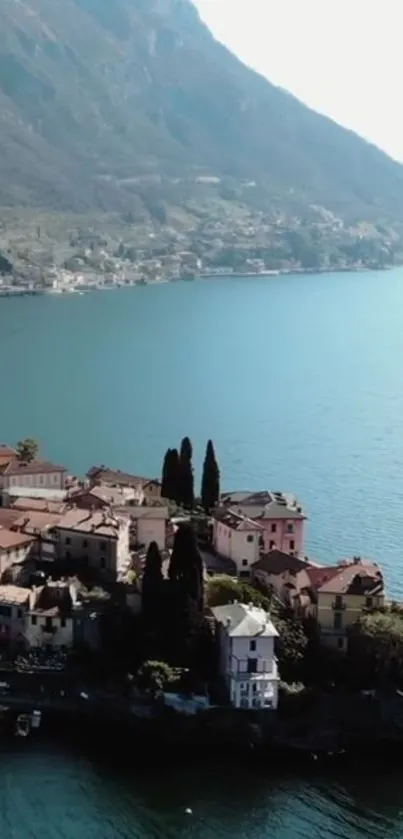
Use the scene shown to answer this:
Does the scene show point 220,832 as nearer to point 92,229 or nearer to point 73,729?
point 73,729

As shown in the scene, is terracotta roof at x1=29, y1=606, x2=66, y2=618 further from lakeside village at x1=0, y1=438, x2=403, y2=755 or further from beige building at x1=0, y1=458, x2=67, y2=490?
beige building at x1=0, y1=458, x2=67, y2=490

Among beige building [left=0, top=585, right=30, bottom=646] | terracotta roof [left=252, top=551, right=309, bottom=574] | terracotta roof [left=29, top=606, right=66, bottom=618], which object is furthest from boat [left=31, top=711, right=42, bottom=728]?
terracotta roof [left=252, top=551, right=309, bottom=574]

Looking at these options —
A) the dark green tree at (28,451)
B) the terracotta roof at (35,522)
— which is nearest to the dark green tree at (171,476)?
the dark green tree at (28,451)

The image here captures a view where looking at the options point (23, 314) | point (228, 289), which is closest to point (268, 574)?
point (23, 314)

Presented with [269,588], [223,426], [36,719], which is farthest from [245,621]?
[223,426]

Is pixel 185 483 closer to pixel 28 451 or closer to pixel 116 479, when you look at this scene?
pixel 116 479

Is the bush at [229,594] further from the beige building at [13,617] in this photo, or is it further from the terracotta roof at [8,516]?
the terracotta roof at [8,516]

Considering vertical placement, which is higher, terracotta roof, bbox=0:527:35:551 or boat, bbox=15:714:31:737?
terracotta roof, bbox=0:527:35:551
